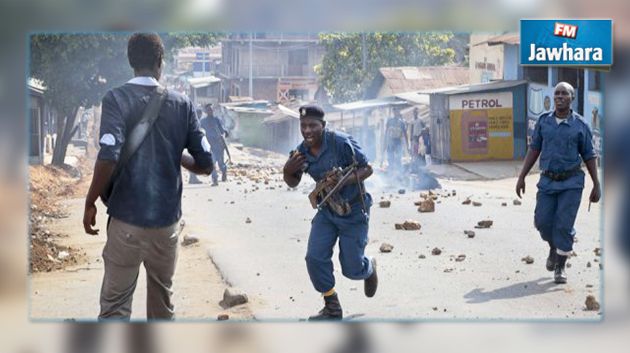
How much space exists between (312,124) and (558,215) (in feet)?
6.56

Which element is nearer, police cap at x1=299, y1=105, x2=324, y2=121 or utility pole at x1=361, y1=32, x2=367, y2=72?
police cap at x1=299, y1=105, x2=324, y2=121

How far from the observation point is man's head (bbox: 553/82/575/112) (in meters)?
8.69

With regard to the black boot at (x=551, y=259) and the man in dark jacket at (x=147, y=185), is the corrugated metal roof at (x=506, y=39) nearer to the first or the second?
the black boot at (x=551, y=259)

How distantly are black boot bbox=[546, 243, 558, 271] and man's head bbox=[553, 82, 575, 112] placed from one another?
3.15 feet

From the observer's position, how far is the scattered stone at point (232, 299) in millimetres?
8711

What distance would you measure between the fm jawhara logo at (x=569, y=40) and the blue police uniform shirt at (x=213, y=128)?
2.19 metres

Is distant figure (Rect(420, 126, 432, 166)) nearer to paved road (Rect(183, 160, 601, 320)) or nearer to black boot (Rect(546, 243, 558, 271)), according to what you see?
paved road (Rect(183, 160, 601, 320))

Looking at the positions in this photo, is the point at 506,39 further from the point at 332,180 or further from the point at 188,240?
the point at 188,240

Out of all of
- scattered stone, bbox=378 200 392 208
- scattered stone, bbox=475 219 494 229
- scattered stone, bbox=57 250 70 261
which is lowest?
scattered stone, bbox=57 250 70 261

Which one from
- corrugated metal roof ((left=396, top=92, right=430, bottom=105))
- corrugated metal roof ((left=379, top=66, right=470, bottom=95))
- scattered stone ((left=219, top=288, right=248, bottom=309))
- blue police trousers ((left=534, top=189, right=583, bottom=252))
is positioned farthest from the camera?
corrugated metal roof ((left=396, top=92, right=430, bottom=105))

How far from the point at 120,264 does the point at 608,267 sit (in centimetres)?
323

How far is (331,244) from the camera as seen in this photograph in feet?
26.8

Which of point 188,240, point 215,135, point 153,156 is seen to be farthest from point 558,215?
point 153,156

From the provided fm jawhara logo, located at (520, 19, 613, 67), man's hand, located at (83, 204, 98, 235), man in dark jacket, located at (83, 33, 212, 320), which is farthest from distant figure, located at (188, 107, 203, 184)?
fm jawhara logo, located at (520, 19, 613, 67)
